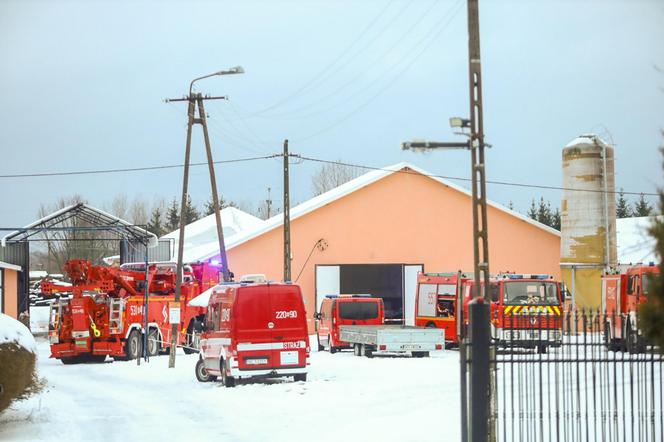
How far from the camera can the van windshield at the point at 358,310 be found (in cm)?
3719

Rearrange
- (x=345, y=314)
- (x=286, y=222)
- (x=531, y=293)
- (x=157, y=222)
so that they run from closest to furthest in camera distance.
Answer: (x=531, y=293), (x=345, y=314), (x=286, y=222), (x=157, y=222)

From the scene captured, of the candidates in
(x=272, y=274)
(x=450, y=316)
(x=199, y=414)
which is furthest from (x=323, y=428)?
(x=272, y=274)

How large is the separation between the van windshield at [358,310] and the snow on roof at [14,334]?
19651 millimetres

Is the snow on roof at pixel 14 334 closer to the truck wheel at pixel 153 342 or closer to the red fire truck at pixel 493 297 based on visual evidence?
the red fire truck at pixel 493 297

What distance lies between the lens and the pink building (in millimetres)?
53031

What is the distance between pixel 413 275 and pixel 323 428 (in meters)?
37.0

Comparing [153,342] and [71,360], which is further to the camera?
[153,342]

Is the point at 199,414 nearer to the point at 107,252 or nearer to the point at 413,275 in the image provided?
the point at 413,275

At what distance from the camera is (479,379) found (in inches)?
483

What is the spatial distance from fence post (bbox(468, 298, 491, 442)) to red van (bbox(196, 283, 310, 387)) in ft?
41.6

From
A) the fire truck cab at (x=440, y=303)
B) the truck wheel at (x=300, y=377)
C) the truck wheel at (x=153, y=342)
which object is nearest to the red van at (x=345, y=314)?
the fire truck cab at (x=440, y=303)

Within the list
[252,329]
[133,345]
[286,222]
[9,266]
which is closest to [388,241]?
[286,222]

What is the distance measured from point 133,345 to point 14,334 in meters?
19.7

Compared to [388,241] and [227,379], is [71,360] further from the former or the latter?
[388,241]
